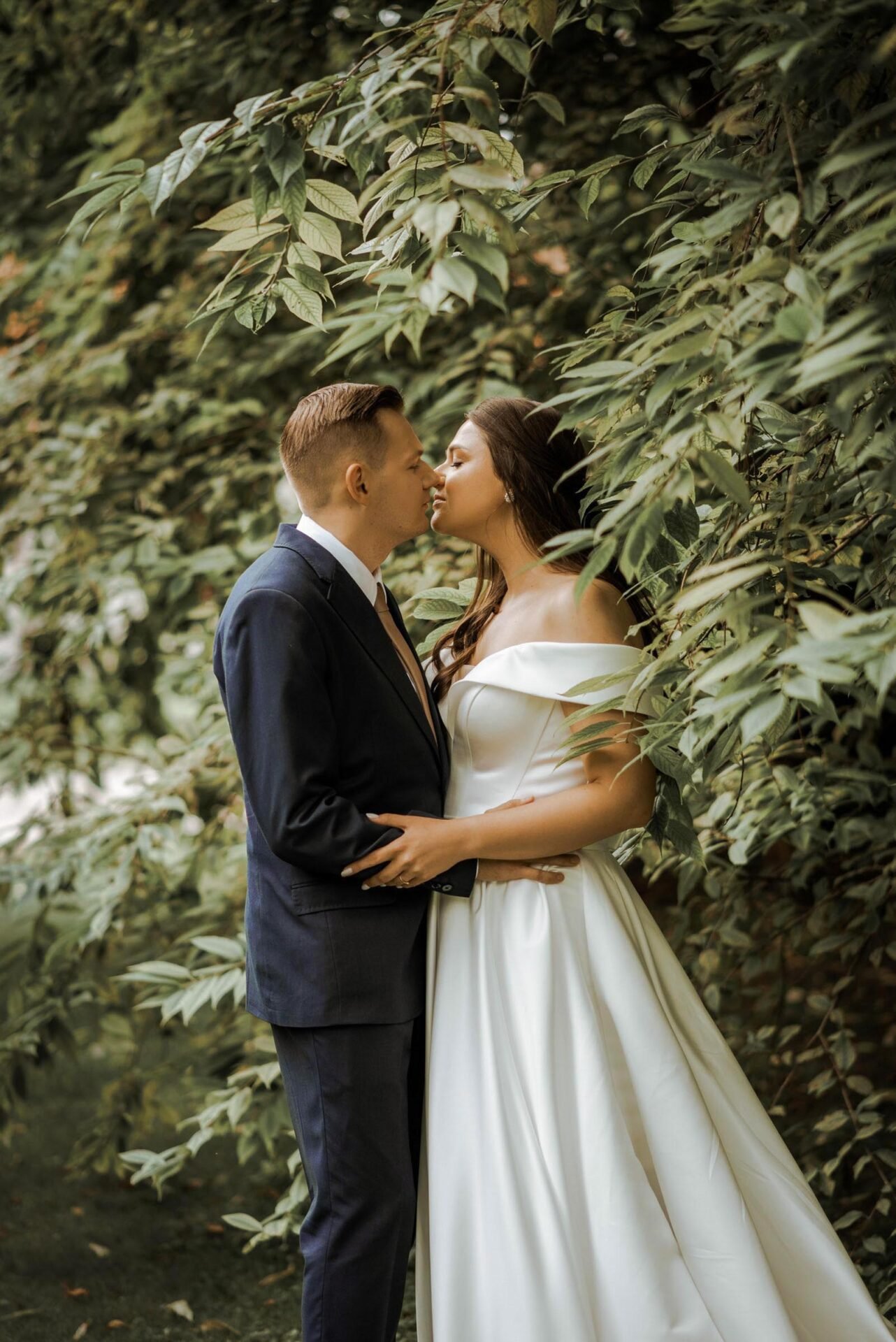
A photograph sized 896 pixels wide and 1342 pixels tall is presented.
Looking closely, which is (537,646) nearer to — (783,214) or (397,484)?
(397,484)

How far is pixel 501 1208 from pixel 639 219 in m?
3.00

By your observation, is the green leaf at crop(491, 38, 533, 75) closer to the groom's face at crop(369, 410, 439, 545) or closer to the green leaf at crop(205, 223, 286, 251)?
the green leaf at crop(205, 223, 286, 251)

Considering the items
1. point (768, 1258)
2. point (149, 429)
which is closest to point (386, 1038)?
point (768, 1258)

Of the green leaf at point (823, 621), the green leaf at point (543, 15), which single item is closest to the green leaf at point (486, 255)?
the green leaf at point (543, 15)

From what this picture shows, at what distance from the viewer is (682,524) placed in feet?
5.91

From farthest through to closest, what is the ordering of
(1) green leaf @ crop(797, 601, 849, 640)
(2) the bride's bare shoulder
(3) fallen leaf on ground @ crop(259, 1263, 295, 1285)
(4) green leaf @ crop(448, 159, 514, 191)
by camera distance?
(3) fallen leaf on ground @ crop(259, 1263, 295, 1285) → (2) the bride's bare shoulder → (4) green leaf @ crop(448, 159, 514, 191) → (1) green leaf @ crop(797, 601, 849, 640)

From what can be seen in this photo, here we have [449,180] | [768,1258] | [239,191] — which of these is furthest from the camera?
[239,191]

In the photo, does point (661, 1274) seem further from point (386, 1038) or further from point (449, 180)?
point (449, 180)

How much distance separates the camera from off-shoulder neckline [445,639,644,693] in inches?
88.1

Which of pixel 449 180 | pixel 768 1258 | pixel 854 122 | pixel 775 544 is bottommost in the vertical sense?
pixel 768 1258

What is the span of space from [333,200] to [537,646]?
84 centimetres

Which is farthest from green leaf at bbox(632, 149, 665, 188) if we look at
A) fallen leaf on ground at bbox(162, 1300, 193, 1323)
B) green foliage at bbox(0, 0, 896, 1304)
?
fallen leaf on ground at bbox(162, 1300, 193, 1323)

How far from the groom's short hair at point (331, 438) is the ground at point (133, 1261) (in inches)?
83.7

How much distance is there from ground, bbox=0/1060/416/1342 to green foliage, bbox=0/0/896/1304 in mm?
398
